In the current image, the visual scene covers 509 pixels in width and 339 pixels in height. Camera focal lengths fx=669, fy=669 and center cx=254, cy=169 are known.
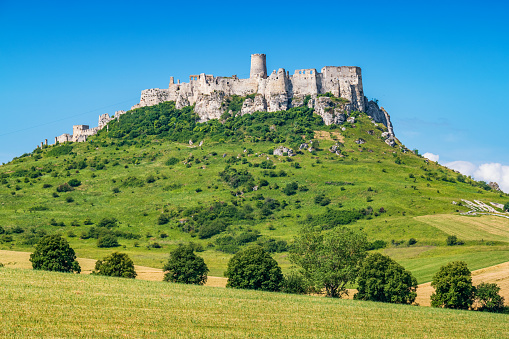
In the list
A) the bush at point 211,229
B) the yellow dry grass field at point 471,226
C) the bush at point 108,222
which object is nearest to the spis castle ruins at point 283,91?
the bush at point 211,229

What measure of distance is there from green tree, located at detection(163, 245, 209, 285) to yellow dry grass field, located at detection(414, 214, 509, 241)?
51.4m

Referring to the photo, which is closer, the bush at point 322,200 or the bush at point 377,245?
the bush at point 377,245

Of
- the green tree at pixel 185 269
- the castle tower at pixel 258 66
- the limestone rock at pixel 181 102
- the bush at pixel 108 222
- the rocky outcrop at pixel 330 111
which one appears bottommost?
the green tree at pixel 185 269

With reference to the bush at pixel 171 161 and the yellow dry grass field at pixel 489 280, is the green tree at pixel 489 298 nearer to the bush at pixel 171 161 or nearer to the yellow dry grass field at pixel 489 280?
the yellow dry grass field at pixel 489 280

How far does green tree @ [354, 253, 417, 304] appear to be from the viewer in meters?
68.6

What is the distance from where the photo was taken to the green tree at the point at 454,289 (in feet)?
222

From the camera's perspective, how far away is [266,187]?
15025 centimetres

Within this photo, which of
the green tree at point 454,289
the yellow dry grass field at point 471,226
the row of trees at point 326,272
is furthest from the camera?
the yellow dry grass field at point 471,226

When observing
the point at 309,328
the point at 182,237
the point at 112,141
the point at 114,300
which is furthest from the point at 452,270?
the point at 112,141

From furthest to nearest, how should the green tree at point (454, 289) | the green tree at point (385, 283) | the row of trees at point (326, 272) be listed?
the green tree at point (385, 283) → the row of trees at point (326, 272) → the green tree at point (454, 289)

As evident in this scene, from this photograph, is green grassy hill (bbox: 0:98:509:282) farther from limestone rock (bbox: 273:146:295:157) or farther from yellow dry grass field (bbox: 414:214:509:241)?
limestone rock (bbox: 273:146:295:157)

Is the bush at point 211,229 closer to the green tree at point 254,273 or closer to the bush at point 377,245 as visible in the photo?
the bush at point 377,245

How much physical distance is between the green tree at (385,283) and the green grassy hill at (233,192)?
18.7 metres

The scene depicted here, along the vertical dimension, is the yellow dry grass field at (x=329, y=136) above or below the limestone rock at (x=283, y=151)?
above
